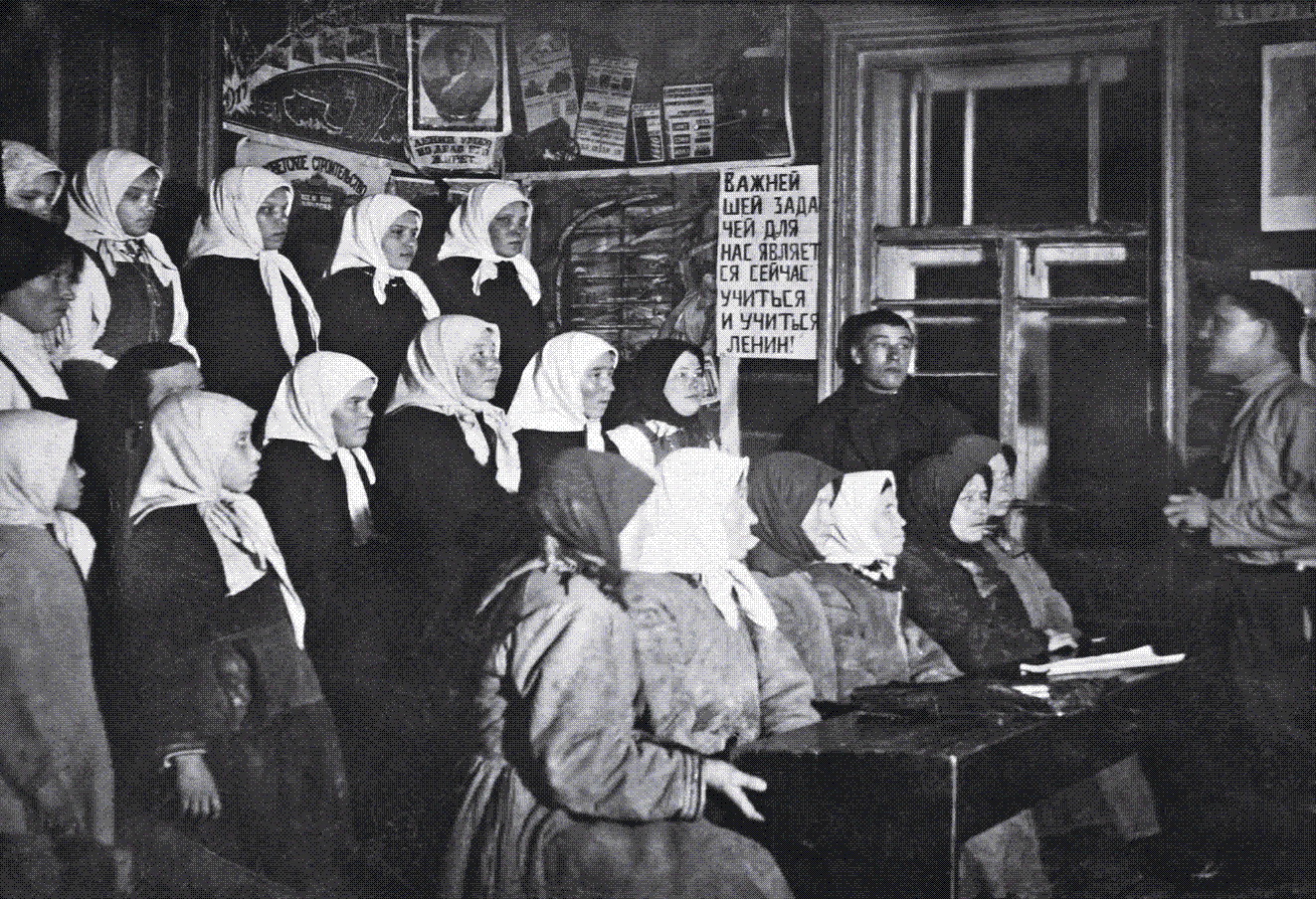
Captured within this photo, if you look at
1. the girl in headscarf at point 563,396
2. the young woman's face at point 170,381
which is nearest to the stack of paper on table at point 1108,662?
the girl in headscarf at point 563,396

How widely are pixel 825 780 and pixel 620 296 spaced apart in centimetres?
148

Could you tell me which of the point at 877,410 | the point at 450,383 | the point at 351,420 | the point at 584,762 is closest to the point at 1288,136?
the point at 877,410

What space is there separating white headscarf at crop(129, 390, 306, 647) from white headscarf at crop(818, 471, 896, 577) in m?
1.44

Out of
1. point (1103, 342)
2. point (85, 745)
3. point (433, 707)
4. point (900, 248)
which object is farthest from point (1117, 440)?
point (85, 745)

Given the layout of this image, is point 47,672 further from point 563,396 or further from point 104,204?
point 563,396

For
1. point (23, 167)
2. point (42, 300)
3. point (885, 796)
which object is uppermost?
point (23, 167)

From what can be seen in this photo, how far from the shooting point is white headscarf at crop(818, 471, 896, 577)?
388 cm

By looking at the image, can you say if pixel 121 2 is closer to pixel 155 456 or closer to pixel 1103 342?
pixel 155 456

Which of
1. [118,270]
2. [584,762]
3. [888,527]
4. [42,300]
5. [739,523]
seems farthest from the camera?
[888,527]

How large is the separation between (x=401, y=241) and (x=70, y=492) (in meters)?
1.09

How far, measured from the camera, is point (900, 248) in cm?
396

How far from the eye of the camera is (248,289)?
3.78m

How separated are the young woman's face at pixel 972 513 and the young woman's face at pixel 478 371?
131 centimetres

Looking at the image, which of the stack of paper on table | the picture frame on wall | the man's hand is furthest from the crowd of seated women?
the picture frame on wall
